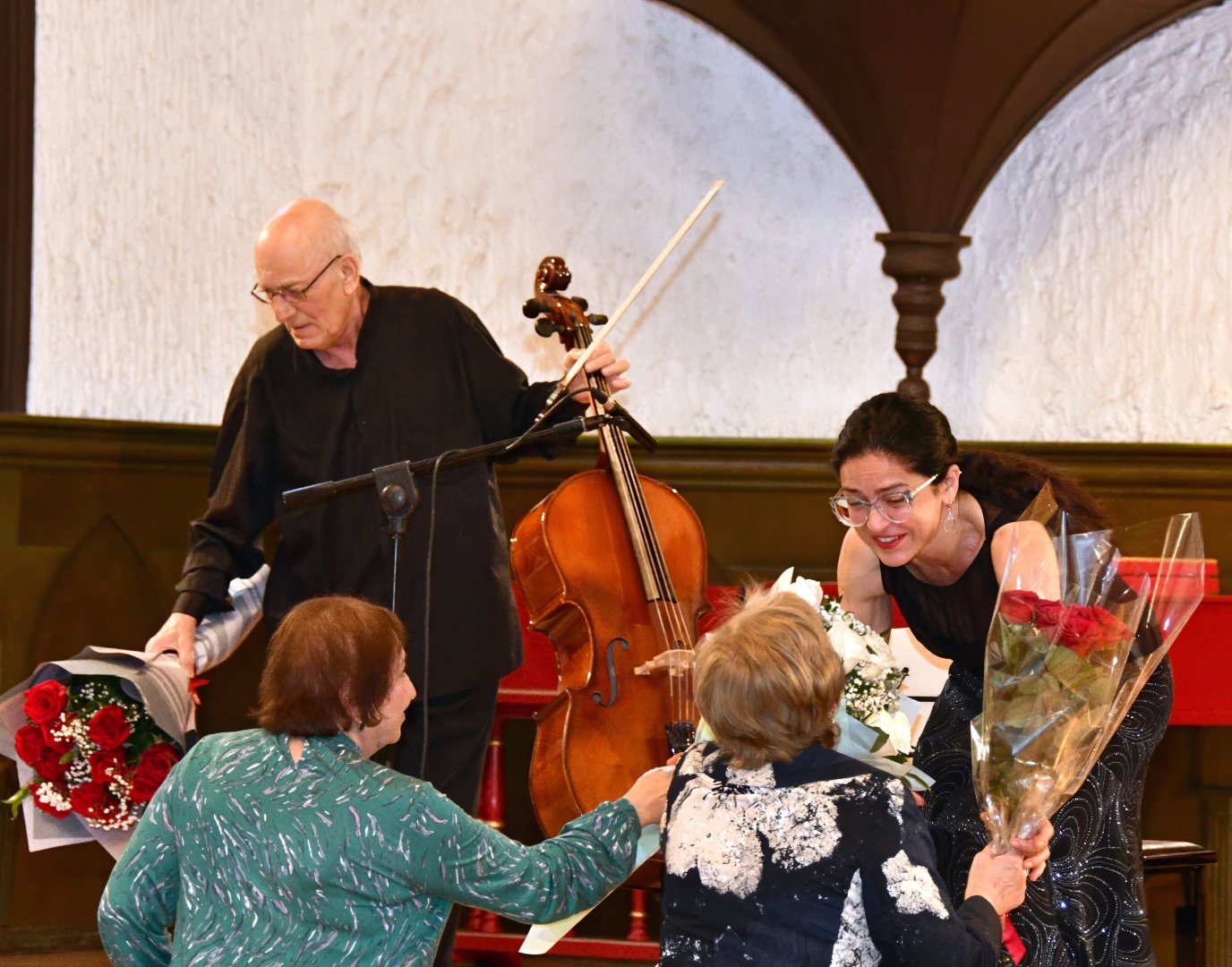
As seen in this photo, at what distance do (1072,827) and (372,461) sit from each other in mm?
1513

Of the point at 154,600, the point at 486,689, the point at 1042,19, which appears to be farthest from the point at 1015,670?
the point at 154,600

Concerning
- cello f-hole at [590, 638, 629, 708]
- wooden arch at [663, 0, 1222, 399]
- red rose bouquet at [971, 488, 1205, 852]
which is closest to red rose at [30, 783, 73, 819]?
cello f-hole at [590, 638, 629, 708]

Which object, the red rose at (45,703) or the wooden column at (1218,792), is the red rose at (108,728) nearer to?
the red rose at (45,703)

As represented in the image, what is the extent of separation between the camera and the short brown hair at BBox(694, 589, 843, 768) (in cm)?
205

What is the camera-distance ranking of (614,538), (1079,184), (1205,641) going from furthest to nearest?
(1079,184) < (1205,641) < (614,538)

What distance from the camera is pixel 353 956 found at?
219 centimetres

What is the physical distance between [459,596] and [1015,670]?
131 cm

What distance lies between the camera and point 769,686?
2049 millimetres

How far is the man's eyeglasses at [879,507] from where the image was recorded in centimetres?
262

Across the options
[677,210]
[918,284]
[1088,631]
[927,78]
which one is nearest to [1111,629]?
[1088,631]

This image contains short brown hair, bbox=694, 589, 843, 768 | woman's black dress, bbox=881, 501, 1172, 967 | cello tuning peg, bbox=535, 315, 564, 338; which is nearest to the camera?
short brown hair, bbox=694, 589, 843, 768

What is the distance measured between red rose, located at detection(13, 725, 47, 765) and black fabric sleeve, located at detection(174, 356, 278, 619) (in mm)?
453

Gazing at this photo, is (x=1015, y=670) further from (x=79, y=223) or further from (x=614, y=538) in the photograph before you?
(x=79, y=223)

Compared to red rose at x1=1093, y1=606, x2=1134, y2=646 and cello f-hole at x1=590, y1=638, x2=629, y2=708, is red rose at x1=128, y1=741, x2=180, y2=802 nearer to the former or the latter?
cello f-hole at x1=590, y1=638, x2=629, y2=708
